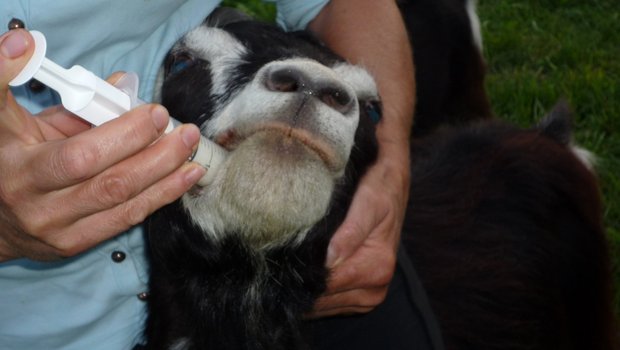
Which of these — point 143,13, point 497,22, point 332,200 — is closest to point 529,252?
point 332,200

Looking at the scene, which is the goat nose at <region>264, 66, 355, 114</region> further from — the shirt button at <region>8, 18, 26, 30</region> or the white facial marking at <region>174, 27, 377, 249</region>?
the shirt button at <region>8, 18, 26, 30</region>

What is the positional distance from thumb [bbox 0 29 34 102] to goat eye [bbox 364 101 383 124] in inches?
38.1

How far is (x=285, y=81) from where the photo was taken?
1.58 metres

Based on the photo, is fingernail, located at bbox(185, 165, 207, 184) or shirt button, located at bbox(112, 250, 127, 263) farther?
shirt button, located at bbox(112, 250, 127, 263)

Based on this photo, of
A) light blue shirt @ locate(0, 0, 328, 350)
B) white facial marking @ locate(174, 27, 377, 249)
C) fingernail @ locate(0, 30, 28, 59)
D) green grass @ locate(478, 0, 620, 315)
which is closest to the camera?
fingernail @ locate(0, 30, 28, 59)

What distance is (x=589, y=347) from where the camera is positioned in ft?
10.2

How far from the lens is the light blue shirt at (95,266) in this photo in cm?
178

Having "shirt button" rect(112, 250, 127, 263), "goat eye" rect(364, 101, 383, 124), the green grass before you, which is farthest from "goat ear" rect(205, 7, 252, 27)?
the green grass

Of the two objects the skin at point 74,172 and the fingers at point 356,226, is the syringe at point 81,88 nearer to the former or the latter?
the skin at point 74,172

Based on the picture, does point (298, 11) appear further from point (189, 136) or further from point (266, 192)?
point (189, 136)

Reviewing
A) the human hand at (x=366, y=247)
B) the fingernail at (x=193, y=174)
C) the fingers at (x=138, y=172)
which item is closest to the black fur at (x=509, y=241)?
the human hand at (x=366, y=247)

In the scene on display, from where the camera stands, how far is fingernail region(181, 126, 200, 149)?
53.0 inches

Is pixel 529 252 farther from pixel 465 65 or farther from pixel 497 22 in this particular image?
pixel 497 22

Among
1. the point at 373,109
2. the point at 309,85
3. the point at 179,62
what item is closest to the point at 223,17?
the point at 179,62
